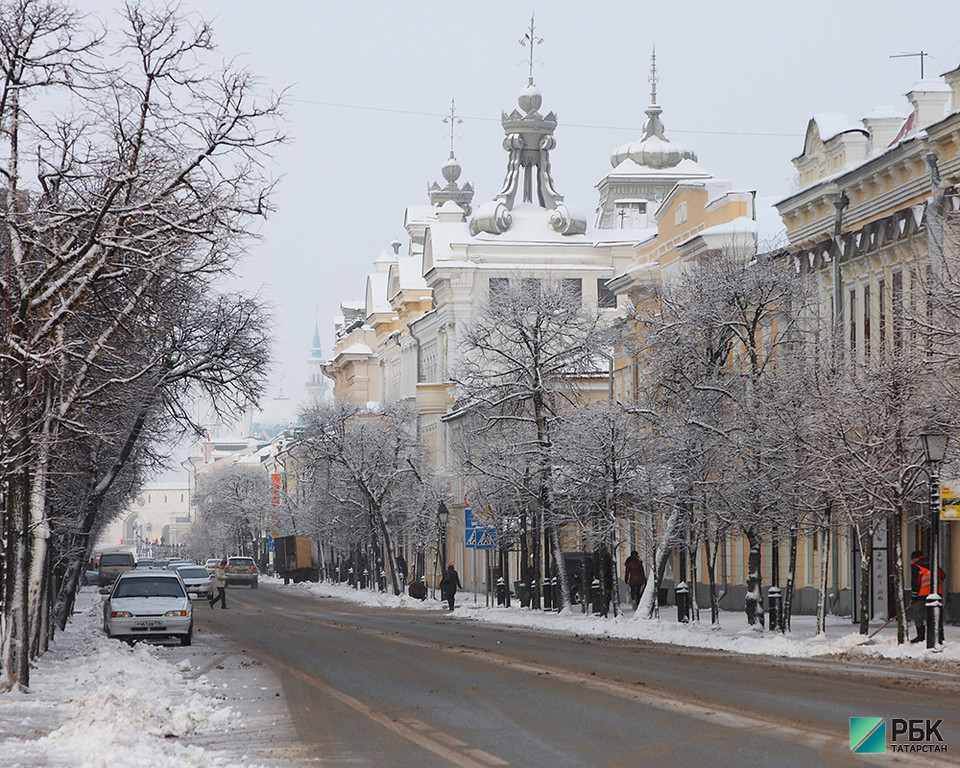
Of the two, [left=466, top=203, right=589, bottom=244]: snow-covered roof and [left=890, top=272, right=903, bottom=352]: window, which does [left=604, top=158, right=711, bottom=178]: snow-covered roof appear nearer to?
[left=466, top=203, right=589, bottom=244]: snow-covered roof

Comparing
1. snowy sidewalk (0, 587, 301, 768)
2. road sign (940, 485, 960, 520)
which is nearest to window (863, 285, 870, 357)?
road sign (940, 485, 960, 520)

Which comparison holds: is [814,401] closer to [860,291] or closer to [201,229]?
[860,291]

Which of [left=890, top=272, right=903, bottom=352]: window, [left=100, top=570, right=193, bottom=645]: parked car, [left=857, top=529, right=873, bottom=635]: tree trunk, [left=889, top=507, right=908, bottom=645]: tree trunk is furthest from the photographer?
[left=100, top=570, right=193, bottom=645]: parked car

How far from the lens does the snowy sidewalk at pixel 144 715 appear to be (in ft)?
41.5

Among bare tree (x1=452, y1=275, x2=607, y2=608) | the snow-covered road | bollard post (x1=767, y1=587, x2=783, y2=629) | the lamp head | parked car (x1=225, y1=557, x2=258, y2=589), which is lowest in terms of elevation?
parked car (x1=225, y1=557, x2=258, y2=589)

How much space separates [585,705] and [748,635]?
49.8 ft

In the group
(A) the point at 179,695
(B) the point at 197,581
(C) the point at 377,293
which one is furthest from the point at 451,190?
(A) the point at 179,695

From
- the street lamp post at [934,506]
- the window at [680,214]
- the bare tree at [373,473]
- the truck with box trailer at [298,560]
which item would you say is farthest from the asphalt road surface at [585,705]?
the truck with box trailer at [298,560]

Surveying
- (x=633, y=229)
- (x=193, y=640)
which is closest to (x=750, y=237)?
(x=193, y=640)

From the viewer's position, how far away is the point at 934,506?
81.1 feet

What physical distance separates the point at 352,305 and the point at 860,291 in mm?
98331

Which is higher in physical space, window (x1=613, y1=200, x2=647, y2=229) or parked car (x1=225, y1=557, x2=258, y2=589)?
window (x1=613, y1=200, x2=647, y2=229)

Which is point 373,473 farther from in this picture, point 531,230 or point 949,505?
point 949,505

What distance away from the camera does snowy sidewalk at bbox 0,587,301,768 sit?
1265 centimetres
